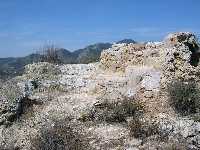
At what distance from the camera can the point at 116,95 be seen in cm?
1425

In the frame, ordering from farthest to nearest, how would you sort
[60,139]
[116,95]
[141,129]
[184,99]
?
[116,95] → [184,99] → [60,139] → [141,129]

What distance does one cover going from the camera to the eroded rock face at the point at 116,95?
12.2 metres

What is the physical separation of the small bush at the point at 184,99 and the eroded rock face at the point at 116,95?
0.95 feet

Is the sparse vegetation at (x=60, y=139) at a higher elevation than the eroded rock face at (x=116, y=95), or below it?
below

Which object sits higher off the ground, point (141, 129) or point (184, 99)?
A: point (184, 99)

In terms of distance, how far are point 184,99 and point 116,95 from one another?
2242 mm

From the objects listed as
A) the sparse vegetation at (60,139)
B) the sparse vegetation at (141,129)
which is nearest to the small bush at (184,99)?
the sparse vegetation at (141,129)

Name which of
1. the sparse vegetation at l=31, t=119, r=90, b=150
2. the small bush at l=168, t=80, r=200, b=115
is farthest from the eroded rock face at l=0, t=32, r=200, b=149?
the small bush at l=168, t=80, r=200, b=115

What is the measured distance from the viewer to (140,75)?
14.8 m

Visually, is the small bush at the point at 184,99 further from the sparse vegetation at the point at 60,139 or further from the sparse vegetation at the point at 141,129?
the sparse vegetation at the point at 60,139

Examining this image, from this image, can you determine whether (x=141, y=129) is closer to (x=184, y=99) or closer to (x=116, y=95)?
(x=184, y=99)

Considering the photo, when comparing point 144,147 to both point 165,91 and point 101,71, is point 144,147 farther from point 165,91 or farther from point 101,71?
point 101,71

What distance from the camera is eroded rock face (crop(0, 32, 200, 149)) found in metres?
12.2

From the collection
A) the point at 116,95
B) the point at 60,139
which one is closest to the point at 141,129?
the point at 60,139
